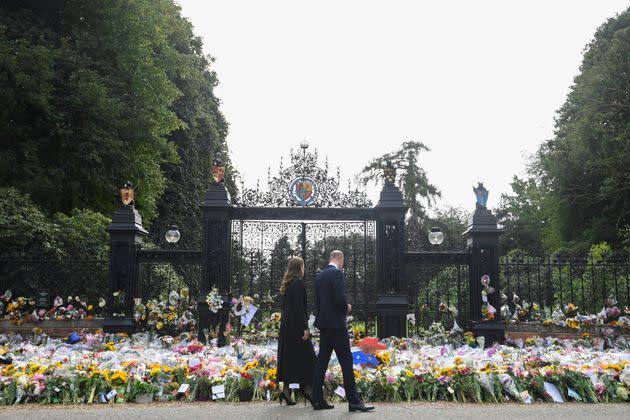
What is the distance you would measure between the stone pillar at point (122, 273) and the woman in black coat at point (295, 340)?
5593mm

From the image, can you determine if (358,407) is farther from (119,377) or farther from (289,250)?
(289,250)

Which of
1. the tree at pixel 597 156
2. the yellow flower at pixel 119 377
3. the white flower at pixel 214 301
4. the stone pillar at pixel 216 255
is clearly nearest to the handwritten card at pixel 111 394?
the yellow flower at pixel 119 377

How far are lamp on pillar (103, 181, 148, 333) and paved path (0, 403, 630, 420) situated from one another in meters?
4.68

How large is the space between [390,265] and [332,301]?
5.03 meters

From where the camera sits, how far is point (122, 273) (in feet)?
37.3

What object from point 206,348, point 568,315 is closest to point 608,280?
point 568,315

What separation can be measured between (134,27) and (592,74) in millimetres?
16406

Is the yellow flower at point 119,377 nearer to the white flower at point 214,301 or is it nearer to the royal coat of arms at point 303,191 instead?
the white flower at point 214,301

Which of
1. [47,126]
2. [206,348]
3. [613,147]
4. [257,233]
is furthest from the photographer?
[613,147]

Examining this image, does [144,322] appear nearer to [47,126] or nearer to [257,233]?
[257,233]

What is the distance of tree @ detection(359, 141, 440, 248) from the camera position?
2891 cm

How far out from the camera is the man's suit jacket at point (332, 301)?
625 cm

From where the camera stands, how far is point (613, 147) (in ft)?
70.9

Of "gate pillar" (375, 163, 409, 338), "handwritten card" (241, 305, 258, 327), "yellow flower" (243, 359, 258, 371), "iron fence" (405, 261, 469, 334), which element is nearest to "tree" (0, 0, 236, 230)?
"handwritten card" (241, 305, 258, 327)
